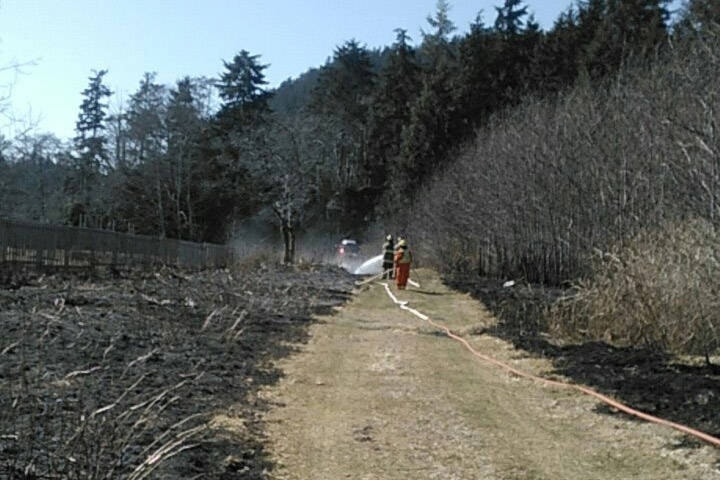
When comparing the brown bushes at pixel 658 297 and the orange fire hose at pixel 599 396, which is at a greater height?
Answer: the brown bushes at pixel 658 297

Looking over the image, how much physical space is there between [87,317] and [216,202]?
146 feet

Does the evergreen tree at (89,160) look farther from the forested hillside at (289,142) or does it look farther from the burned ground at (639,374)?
the burned ground at (639,374)

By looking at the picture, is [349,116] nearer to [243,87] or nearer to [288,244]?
[243,87]

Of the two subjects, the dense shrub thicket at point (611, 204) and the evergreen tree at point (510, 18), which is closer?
the dense shrub thicket at point (611, 204)

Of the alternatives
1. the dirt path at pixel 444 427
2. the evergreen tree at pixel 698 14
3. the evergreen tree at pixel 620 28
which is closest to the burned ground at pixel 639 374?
the dirt path at pixel 444 427

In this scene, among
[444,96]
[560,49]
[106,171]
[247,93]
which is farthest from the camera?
[247,93]

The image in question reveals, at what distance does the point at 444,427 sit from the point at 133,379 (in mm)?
2876

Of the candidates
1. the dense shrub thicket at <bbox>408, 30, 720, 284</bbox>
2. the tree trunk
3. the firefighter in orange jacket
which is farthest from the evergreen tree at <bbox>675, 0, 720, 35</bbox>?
the tree trunk

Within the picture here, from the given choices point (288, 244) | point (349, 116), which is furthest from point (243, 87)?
point (288, 244)

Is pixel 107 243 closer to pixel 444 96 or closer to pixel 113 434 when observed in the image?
pixel 113 434

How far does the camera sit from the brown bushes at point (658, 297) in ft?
34.6

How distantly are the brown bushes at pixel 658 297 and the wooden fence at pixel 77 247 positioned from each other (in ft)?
42.6

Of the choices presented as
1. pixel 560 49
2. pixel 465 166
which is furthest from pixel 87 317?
pixel 560 49

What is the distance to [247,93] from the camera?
2534 inches
